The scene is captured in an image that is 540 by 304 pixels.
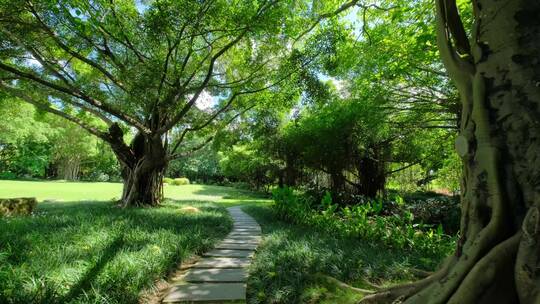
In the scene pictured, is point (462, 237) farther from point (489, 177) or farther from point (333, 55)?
point (333, 55)

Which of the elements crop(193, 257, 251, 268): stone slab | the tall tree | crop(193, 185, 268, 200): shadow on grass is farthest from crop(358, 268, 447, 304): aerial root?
crop(193, 185, 268, 200): shadow on grass

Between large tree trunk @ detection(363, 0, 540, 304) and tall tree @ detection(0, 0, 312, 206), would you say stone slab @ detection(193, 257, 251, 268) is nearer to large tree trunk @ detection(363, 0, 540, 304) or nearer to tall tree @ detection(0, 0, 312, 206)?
large tree trunk @ detection(363, 0, 540, 304)

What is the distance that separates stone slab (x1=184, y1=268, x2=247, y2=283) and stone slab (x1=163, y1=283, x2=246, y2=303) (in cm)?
13

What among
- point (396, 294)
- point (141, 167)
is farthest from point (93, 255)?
point (141, 167)

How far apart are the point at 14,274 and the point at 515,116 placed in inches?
151

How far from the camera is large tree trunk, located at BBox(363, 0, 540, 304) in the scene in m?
1.56

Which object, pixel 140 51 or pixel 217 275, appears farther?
pixel 140 51

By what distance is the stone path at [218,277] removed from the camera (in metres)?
2.67

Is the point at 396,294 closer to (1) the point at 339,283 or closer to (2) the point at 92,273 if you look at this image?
(1) the point at 339,283

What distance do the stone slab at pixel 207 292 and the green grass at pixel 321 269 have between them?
0.13m

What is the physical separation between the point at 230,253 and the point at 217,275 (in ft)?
3.40

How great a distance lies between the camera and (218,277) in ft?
10.7

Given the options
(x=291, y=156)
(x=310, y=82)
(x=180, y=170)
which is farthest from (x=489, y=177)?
(x=180, y=170)

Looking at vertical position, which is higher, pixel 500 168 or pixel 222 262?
pixel 500 168
